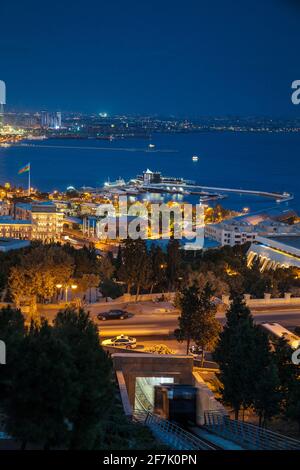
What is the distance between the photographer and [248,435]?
3.29 metres

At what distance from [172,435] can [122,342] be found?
2804mm

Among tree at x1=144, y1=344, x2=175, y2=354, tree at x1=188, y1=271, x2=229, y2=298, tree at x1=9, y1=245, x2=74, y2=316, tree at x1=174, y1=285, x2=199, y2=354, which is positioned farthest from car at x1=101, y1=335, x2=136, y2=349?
tree at x1=188, y1=271, x2=229, y2=298

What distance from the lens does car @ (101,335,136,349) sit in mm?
5938

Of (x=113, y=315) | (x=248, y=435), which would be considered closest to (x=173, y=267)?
(x=113, y=315)

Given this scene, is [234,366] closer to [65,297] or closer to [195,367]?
[195,367]

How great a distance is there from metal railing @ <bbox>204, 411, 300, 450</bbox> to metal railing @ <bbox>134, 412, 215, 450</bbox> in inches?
7.1

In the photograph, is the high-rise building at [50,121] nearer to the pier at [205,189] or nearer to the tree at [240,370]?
the pier at [205,189]

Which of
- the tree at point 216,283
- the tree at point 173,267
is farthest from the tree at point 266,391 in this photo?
the tree at point 173,267

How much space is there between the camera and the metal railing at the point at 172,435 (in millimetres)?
2946

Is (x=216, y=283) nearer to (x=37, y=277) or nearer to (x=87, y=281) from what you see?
(x=87, y=281)
